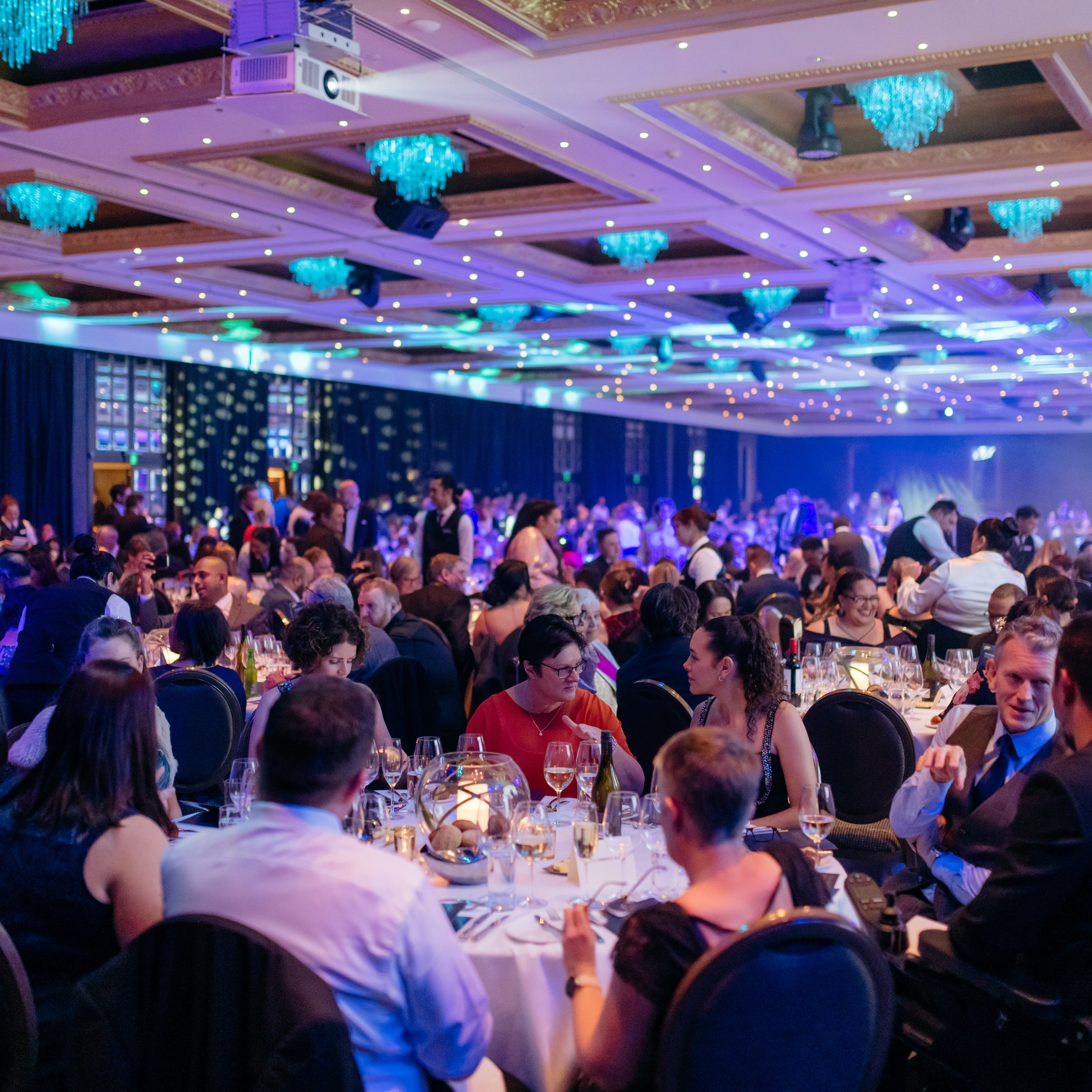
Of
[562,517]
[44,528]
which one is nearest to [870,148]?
[44,528]

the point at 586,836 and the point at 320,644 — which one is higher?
the point at 320,644

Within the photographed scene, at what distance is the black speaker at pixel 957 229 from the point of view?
8.29 m

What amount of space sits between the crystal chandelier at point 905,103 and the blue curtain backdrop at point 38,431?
10140 millimetres

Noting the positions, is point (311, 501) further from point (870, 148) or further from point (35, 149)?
point (870, 148)

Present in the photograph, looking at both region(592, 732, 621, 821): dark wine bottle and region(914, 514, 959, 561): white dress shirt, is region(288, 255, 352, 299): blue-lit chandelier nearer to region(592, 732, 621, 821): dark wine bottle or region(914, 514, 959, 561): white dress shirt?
region(914, 514, 959, 561): white dress shirt

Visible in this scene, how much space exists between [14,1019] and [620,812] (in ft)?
4.74

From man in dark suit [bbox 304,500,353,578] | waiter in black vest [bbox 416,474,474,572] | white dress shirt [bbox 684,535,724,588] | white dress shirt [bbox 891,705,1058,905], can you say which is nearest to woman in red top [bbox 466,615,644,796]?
white dress shirt [bbox 891,705,1058,905]

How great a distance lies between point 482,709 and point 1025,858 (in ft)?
6.51

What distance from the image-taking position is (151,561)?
7.69 metres

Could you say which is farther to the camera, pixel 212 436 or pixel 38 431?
pixel 212 436

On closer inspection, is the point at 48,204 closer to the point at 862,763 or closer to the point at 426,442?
the point at 862,763

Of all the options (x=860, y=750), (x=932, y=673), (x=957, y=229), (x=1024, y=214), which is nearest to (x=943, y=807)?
(x=860, y=750)

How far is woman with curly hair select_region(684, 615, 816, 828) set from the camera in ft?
11.2

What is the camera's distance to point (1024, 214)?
7.95 metres
